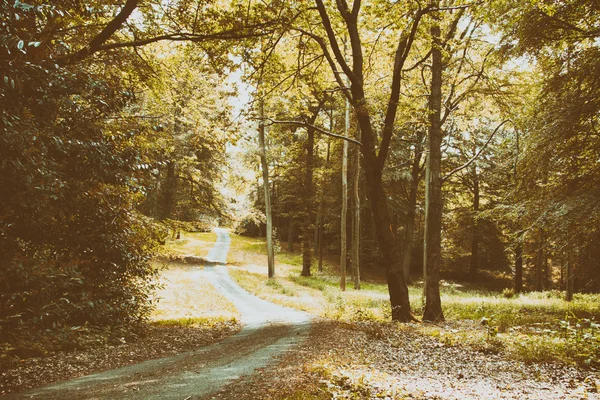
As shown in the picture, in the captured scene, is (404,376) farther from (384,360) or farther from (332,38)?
(332,38)

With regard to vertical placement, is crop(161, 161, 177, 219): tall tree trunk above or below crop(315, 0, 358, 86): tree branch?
Answer: below

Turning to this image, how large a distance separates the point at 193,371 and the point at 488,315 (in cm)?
1034

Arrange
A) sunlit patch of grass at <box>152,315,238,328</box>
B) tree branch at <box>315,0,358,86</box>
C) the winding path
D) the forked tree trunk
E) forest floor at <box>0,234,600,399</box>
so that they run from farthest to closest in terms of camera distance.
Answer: sunlit patch of grass at <box>152,315,238,328</box> < the forked tree trunk < tree branch at <box>315,0,358,86</box> < the winding path < forest floor at <box>0,234,600,399</box>

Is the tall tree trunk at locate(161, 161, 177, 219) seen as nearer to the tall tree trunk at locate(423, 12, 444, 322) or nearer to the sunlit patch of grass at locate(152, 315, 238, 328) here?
the sunlit patch of grass at locate(152, 315, 238, 328)

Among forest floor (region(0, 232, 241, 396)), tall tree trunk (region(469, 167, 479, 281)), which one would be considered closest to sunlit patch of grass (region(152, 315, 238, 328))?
forest floor (region(0, 232, 241, 396))

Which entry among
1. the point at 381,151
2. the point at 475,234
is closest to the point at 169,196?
the point at 381,151

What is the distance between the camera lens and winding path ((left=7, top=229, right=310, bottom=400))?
531 cm

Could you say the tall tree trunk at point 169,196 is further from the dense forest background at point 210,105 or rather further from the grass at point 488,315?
the dense forest background at point 210,105

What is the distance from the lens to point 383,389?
4.88 m

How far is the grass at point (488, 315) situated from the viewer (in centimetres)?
669

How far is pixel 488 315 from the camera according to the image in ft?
41.6

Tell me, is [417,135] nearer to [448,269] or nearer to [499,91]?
[499,91]

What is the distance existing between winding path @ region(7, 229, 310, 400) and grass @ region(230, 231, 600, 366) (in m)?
3.15

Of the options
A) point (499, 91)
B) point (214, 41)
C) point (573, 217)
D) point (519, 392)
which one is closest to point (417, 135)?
point (499, 91)
